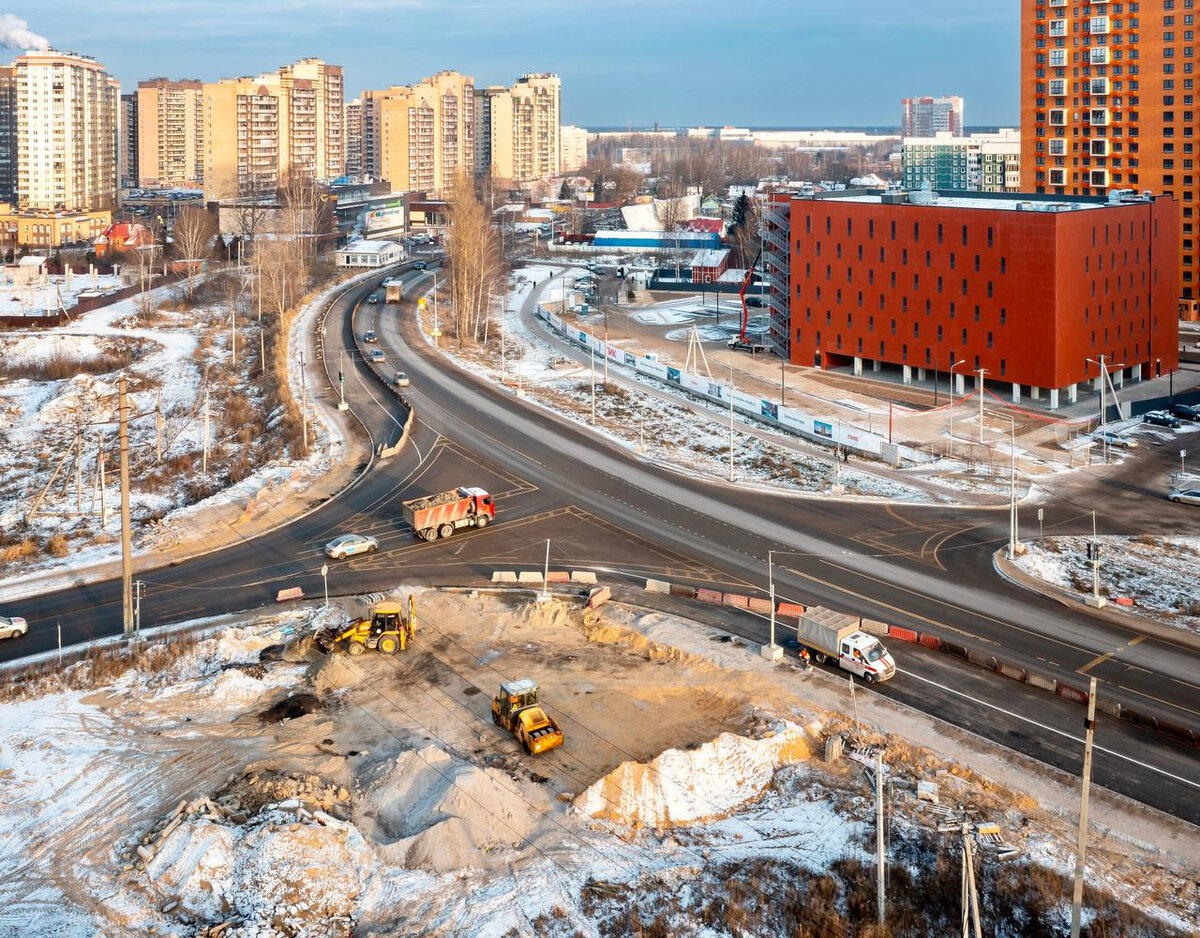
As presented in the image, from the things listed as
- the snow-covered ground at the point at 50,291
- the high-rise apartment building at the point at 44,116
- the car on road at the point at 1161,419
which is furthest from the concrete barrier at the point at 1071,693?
the high-rise apartment building at the point at 44,116

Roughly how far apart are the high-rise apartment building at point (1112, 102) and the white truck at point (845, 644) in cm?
8679

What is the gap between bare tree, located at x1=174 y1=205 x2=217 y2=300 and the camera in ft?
436

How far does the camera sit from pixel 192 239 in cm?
13425

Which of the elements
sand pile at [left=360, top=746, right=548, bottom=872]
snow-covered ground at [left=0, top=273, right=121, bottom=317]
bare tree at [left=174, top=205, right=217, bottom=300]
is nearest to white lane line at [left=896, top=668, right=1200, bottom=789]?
sand pile at [left=360, top=746, right=548, bottom=872]

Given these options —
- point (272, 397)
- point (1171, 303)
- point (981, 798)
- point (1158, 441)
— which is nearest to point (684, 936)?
point (981, 798)

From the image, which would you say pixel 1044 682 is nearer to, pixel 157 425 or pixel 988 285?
pixel 988 285

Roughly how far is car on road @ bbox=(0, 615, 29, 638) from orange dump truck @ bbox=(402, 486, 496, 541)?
52.2ft

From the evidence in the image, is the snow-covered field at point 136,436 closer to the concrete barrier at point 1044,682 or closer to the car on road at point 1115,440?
the concrete barrier at point 1044,682

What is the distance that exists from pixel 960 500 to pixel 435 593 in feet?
89.7

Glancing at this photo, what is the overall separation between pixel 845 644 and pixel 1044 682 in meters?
5.99

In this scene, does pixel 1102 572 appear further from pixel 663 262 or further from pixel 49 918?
pixel 663 262

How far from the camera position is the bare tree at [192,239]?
133 m

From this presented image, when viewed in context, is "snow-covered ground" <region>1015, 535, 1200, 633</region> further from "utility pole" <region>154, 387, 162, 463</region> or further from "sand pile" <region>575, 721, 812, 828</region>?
"utility pole" <region>154, 387, 162, 463</region>

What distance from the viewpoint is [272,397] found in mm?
81375
